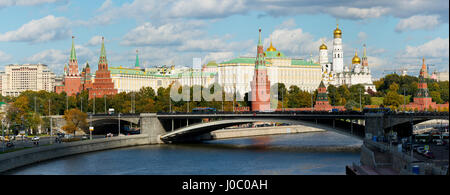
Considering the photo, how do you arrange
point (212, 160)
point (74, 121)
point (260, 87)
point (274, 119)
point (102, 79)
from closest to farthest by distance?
point (212, 160)
point (274, 119)
point (74, 121)
point (260, 87)
point (102, 79)

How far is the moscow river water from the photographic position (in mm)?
48719

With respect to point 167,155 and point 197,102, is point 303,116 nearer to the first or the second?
point 167,155

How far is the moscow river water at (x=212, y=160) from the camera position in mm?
48719

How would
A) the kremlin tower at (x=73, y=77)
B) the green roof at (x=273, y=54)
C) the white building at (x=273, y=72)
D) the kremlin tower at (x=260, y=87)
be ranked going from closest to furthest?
the kremlin tower at (x=260, y=87) → the kremlin tower at (x=73, y=77) → the white building at (x=273, y=72) → the green roof at (x=273, y=54)

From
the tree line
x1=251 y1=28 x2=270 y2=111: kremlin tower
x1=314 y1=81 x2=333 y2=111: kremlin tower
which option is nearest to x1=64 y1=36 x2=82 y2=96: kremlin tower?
the tree line

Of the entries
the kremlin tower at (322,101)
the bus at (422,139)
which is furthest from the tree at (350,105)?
the bus at (422,139)

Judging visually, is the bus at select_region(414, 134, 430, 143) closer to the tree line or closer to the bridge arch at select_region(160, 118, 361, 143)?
the bridge arch at select_region(160, 118, 361, 143)

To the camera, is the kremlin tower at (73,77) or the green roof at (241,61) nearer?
the kremlin tower at (73,77)

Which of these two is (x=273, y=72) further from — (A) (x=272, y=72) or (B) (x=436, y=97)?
(B) (x=436, y=97)

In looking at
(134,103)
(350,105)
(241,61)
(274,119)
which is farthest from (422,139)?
(241,61)

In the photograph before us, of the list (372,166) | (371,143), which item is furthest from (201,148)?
(372,166)

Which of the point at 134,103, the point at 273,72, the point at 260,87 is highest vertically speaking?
the point at 273,72

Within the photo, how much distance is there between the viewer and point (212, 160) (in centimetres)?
5591

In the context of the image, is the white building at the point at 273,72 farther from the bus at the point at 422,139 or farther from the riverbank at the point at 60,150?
the bus at the point at 422,139
